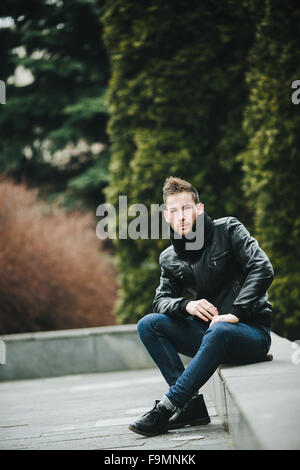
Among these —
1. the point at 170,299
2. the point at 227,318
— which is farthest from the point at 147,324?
the point at 227,318

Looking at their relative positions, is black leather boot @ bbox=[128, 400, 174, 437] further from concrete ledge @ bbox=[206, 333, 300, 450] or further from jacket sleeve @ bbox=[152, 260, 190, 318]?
jacket sleeve @ bbox=[152, 260, 190, 318]

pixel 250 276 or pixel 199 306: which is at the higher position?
pixel 250 276

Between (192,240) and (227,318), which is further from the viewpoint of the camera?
(192,240)

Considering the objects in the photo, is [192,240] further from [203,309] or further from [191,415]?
[191,415]

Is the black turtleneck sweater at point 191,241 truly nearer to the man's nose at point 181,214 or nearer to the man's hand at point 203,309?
the man's nose at point 181,214

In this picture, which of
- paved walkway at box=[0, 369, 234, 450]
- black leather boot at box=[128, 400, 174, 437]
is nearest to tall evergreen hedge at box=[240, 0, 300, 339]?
paved walkway at box=[0, 369, 234, 450]

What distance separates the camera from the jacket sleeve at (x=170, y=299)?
11.2 ft

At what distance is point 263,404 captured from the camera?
2340 millimetres

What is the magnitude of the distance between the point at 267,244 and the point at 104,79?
1226 cm

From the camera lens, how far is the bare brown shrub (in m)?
8.71

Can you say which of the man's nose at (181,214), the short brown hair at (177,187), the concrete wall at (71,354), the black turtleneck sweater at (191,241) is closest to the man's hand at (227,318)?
the black turtleneck sweater at (191,241)

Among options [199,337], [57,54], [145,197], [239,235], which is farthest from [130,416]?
[57,54]

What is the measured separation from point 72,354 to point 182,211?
14.4ft

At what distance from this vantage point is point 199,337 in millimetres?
3498
